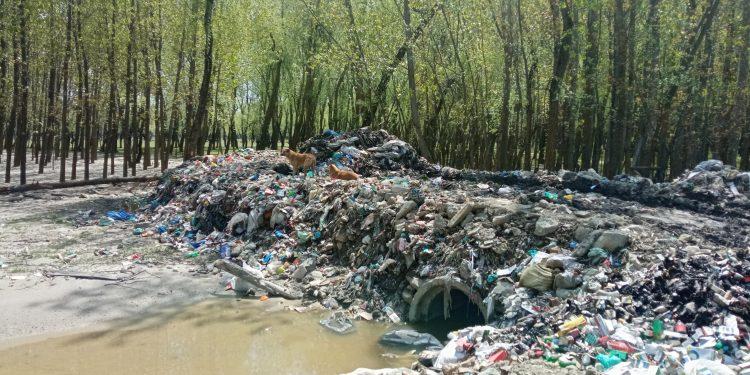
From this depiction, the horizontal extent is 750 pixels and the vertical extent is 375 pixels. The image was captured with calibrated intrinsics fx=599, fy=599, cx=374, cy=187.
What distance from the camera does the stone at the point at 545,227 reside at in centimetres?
767

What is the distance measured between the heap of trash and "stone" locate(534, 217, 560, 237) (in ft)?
0.08

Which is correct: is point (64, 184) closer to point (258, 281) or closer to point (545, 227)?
point (258, 281)

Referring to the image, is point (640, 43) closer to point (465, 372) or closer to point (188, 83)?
point (465, 372)

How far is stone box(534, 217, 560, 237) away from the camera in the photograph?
767 centimetres

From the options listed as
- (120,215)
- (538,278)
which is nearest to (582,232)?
(538,278)

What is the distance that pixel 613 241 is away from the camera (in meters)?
7.06

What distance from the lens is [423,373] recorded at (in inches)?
222

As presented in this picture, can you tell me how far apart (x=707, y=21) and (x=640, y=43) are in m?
1.61

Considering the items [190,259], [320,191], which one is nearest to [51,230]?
[190,259]

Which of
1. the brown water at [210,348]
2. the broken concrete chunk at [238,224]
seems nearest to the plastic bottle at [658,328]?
the brown water at [210,348]

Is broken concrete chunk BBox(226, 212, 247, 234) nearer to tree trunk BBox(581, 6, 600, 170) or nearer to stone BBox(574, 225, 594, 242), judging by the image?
stone BBox(574, 225, 594, 242)

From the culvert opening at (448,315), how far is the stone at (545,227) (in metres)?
1.27

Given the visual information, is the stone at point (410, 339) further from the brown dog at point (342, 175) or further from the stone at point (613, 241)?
the brown dog at point (342, 175)

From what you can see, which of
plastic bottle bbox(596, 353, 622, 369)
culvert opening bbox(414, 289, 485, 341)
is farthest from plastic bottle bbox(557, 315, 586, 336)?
culvert opening bbox(414, 289, 485, 341)
